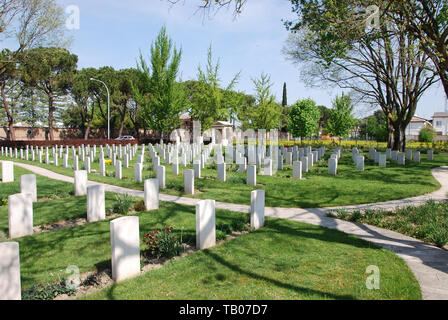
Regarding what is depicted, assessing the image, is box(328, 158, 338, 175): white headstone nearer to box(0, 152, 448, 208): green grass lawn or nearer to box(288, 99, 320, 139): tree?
box(0, 152, 448, 208): green grass lawn

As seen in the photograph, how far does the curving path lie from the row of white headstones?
1.43m

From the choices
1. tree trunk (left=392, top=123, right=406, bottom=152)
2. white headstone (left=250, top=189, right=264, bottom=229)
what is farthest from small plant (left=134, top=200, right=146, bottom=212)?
tree trunk (left=392, top=123, right=406, bottom=152)

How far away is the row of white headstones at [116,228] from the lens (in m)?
3.53

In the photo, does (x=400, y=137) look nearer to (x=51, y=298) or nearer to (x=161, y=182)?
(x=161, y=182)

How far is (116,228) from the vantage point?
431 centimetres

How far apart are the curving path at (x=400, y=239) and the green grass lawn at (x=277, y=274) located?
8.0 inches

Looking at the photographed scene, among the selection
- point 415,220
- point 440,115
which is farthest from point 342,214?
point 440,115

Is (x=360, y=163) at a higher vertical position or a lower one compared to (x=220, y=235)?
higher

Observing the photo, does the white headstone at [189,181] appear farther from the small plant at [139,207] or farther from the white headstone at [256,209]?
the white headstone at [256,209]

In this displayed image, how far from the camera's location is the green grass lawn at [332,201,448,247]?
5961mm

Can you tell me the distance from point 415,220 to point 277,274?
4493 mm

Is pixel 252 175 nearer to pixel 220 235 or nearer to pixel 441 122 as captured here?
pixel 220 235

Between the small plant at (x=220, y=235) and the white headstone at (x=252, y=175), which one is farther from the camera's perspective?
the white headstone at (x=252, y=175)

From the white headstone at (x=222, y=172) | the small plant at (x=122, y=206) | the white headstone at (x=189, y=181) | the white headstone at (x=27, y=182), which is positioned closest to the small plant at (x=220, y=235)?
the small plant at (x=122, y=206)
